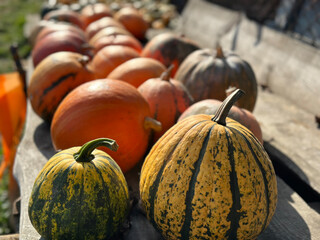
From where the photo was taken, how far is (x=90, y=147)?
51.2 inches

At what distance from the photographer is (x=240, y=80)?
239 centimetres

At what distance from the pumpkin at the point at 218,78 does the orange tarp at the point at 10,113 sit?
6.17 feet

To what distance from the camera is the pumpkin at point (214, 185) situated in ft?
4.05

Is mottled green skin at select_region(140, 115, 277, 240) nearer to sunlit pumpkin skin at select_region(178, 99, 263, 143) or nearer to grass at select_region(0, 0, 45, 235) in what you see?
sunlit pumpkin skin at select_region(178, 99, 263, 143)

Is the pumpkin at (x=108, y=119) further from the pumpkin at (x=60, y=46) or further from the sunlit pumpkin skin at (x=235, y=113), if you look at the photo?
the pumpkin at (x=60, y=46)

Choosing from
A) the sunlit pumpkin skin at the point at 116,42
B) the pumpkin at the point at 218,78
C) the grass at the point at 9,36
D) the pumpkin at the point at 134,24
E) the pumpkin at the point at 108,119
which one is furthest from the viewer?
the pumpkin at the point at 134,24

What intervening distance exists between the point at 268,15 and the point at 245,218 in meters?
4.40

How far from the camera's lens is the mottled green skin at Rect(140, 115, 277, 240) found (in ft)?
4.05

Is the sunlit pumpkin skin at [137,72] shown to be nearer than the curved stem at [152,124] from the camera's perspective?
No

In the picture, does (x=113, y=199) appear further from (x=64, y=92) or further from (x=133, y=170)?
(x=64, y=92)

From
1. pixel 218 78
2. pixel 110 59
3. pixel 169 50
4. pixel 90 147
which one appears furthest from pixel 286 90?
pixel 90 147

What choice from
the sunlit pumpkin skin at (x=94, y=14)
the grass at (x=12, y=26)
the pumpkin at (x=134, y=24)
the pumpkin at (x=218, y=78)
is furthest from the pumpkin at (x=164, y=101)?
the grass at (x=12, y=26)

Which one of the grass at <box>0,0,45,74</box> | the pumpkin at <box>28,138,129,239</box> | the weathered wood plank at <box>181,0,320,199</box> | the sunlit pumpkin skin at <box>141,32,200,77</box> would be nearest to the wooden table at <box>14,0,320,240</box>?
the weathered wood plank at <box>181,0,320,199</box>

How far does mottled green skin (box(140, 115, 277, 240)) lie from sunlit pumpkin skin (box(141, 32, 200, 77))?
69.0 inches
